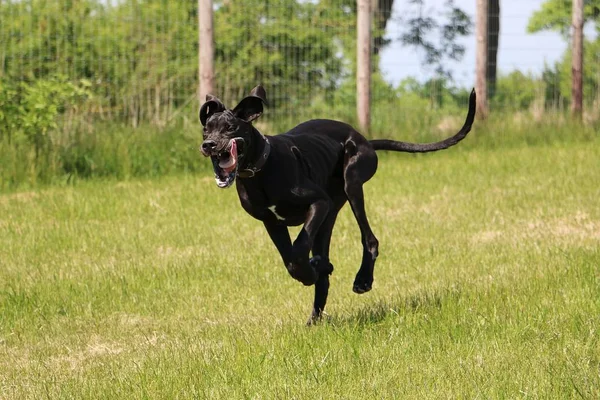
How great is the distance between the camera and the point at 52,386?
17.6 ft

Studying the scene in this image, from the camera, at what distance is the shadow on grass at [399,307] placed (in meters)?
6.19

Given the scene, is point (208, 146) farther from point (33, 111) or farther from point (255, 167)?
point (33, 111)

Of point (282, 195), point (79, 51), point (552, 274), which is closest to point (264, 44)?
point (79, 51)

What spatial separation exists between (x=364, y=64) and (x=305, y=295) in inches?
313

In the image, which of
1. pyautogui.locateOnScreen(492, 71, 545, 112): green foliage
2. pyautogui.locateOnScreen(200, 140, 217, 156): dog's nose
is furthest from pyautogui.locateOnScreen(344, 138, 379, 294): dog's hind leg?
pyautogui.locateOnScreen(492, 71, 545, 112): green foliage

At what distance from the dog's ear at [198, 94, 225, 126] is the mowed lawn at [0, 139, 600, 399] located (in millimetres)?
1274

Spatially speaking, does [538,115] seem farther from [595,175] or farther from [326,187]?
[326,187]

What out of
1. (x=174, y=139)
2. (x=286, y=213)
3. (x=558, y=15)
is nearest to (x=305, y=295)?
(x=286, y=213)

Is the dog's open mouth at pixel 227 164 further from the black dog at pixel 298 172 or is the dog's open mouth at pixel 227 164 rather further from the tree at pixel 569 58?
the tree at pixel 569 58

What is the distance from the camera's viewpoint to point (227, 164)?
5133 millimetres

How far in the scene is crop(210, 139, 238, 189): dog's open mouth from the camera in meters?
5.11

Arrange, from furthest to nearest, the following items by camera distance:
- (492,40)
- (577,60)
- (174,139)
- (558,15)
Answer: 1. (558,15)
2. (492,40)
3. (577,60)
4. (174,139)

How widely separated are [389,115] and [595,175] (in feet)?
12.8

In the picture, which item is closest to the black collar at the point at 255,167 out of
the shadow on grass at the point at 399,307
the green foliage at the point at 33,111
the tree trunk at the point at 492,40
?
the shadow on grass at the point at 399,307
